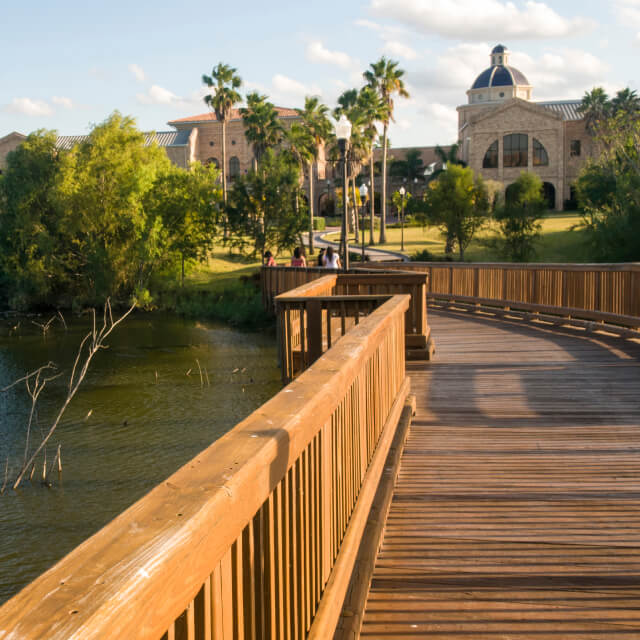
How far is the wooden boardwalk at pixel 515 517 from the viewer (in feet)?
12.2

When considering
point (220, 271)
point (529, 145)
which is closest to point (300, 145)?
point (220, 271)

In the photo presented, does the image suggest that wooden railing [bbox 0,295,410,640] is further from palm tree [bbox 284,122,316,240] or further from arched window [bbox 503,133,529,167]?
arched window [bbox 503,133,529,167]

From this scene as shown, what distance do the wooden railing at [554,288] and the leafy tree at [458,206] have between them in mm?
30883

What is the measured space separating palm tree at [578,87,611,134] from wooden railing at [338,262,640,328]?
2402 inches

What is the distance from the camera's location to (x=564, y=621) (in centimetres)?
362

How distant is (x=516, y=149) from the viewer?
7694 cm

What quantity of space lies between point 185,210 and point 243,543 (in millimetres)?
42304

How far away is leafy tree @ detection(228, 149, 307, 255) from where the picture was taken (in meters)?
48.1

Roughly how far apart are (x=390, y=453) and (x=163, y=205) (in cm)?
3917

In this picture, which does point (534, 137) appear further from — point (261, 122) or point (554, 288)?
point (554, 288)

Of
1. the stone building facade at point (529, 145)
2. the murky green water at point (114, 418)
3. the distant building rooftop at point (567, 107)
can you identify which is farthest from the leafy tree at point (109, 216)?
the distant building rooftop at point (567, 107)

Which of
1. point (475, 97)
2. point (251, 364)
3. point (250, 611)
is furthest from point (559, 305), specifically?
point (475, 97)

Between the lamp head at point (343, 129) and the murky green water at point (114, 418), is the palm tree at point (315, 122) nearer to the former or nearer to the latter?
the murky green water at point (114, 418)

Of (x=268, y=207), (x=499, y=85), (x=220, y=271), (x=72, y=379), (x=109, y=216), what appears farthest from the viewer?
(x=499, y=85)
